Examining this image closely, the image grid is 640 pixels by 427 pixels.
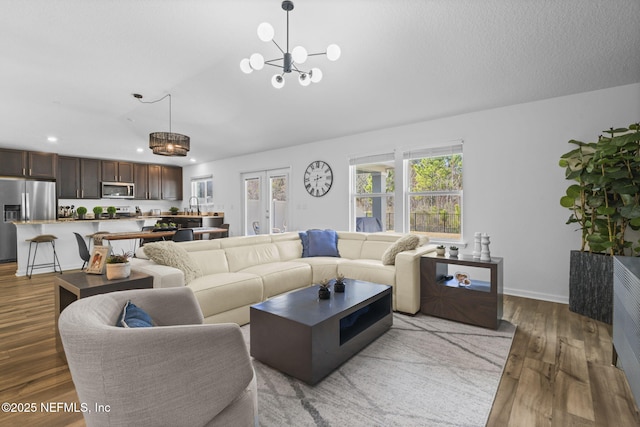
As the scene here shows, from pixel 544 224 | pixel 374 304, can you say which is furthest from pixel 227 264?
pixel 544 224

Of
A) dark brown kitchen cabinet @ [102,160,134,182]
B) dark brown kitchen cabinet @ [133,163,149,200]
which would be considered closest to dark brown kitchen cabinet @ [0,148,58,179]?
dark brown kitchen cabinet @ [102,160,134,182]

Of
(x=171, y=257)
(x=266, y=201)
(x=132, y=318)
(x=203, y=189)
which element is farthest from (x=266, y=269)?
(x=203, y=189)

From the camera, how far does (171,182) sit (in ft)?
30.2

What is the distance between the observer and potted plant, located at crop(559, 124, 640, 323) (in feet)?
9.30

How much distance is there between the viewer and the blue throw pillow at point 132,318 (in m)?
1.23

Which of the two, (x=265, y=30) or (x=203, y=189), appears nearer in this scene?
(x=265, y=30)

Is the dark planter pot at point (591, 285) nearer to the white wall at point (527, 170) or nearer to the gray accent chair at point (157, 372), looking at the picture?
the white wall at point (527, 170)

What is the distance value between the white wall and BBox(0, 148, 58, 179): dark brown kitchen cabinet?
7852 millimetres

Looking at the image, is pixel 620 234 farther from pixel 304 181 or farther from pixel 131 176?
pixel 131 176

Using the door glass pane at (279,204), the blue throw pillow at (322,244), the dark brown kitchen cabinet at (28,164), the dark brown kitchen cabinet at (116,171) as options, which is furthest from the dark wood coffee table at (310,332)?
the dark brown kitchen cabinet at (116,171)

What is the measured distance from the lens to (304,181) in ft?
20.1

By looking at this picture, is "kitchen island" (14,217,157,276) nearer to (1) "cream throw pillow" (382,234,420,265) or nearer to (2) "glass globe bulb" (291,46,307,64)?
(1) "cream throw pillow" (382,234,420,265)

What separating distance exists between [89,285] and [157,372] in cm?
156

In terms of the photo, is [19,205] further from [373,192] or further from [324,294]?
[324,294]
